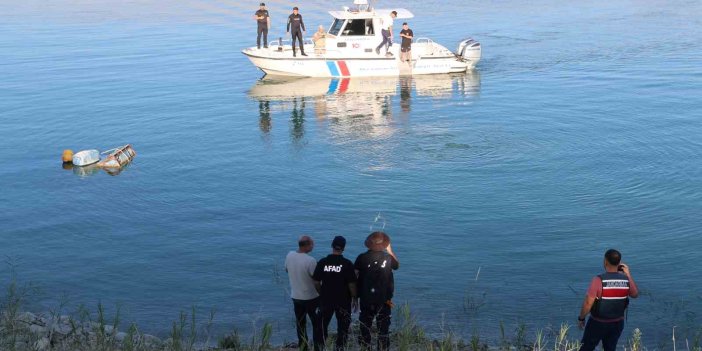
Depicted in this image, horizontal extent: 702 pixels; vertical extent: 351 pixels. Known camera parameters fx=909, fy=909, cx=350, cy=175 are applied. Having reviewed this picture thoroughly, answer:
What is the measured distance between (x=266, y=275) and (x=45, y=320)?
3960 mm

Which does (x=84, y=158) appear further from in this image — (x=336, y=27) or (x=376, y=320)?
(x=376, y=320)

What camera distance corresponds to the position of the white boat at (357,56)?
3300cm

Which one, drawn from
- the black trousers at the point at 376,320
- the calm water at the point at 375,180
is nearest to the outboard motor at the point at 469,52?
the calm water at the point at 375,180

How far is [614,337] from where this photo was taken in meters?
10.0

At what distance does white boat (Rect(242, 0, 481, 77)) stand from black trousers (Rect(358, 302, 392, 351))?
23209 mm

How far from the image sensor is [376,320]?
10578 millimetres

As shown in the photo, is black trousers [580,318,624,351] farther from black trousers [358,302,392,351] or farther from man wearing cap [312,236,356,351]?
man wearing cap [312,236,356,351]

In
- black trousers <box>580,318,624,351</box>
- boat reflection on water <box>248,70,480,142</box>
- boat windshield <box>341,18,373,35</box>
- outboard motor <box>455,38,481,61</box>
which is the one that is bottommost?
black trousers <box>580,318,624,351</box>

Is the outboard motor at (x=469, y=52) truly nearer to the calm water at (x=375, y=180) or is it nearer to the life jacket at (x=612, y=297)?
the calm water at (x=375, y=180)

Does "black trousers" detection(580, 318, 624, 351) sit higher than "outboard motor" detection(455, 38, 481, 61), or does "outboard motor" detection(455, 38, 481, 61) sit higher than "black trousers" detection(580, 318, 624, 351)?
"outboard motor" detection(455, 38, 481, 61)

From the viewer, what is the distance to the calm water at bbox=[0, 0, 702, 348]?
15.2 meters

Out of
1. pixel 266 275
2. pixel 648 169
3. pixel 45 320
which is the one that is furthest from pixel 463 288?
pixel 648 169

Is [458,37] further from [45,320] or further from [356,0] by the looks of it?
[45,320]

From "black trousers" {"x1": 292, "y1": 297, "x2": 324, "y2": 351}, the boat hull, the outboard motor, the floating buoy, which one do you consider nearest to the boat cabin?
the boat hull
